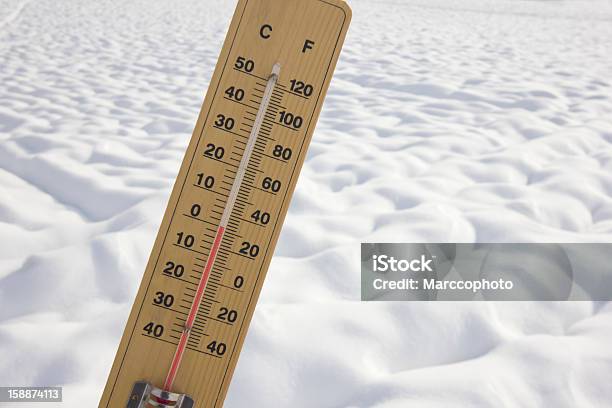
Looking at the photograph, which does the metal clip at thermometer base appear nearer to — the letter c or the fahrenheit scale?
the fahrenheit scale

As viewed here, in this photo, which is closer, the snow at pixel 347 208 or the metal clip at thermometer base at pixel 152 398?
the metal clip at thermometer base at pixel 152 398

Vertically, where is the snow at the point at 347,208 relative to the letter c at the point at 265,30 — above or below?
below

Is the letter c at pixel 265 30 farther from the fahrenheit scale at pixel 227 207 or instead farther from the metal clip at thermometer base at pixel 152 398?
the metal clip at thermometer base at pixel 152 398

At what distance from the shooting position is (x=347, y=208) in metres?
2.81

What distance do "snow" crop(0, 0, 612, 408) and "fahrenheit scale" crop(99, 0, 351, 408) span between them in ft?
1.39

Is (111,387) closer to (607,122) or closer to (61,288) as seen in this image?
(61,288)

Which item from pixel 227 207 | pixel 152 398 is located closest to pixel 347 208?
pixel 227 207

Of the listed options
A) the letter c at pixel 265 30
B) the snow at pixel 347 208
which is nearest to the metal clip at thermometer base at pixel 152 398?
the snow at pixel 347 208

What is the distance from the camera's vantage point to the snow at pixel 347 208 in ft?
5.84

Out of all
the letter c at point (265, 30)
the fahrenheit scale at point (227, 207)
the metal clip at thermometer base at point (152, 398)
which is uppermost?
the letter c at point (265, 30)

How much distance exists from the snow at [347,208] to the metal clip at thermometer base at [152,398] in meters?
0.43

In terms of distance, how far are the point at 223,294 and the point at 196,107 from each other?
3135mm

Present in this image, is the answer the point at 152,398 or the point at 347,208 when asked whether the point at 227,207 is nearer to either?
the point at 152,398

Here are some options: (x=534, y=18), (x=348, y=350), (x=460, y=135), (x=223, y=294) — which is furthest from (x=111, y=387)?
(x=534, y=18)
